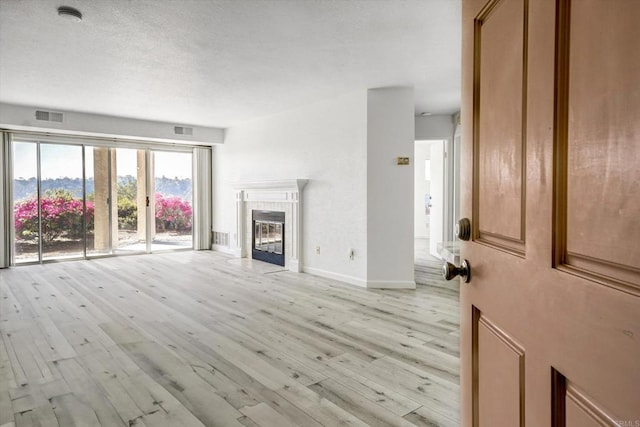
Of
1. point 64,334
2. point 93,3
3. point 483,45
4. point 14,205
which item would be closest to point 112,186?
point 14,205

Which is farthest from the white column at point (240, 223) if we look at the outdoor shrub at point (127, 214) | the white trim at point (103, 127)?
the outdoor shrub at point (127, 214)

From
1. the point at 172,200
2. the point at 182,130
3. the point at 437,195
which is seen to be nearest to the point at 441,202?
the point at 437,195

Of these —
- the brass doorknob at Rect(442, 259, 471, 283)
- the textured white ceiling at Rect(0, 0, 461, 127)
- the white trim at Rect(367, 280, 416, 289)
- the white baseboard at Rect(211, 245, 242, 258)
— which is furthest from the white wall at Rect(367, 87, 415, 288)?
the brass doorknob at Rect(442, 259, 471, 283)

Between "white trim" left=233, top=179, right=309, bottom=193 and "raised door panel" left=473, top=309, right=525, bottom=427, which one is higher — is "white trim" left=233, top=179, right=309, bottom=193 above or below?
above

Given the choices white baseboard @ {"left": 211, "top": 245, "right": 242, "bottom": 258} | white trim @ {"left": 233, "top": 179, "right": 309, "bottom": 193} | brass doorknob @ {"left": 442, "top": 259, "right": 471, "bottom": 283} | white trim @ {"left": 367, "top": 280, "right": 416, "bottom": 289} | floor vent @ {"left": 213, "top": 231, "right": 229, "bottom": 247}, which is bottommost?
white trim @ {"left": 367, "top": 280, "right": 416, "bottom": 289}

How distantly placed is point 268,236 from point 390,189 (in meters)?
2.68

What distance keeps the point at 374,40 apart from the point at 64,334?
3.74 meters

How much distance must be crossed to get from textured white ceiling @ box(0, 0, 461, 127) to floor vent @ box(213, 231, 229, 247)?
327cm

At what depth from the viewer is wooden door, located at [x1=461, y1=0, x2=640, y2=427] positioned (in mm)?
546

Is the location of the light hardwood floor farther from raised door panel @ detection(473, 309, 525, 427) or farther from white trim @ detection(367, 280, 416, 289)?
raised door panel @ detection(473, 309, 525, 427)

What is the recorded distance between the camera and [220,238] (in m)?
8.45

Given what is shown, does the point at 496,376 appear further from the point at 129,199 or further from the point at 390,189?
the point at 129,199

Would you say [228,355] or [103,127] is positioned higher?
[103,127]

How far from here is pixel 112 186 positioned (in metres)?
7.58
